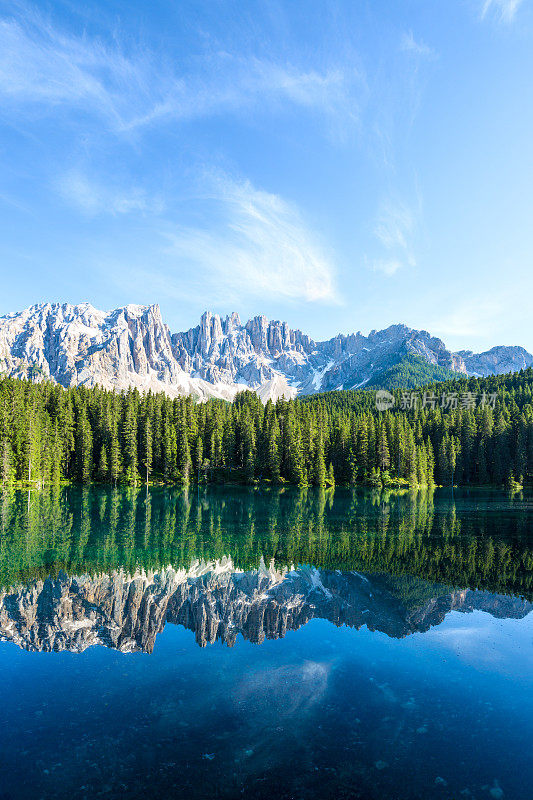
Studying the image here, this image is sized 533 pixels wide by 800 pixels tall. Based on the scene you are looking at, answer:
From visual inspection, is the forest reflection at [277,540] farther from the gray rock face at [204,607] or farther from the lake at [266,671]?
the gray rock face at [204,607]

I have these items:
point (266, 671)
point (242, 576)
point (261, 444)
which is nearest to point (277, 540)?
point (242, 576)

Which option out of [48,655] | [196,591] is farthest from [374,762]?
[196,591]

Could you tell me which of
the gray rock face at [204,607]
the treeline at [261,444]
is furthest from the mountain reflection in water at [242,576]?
the treeline at [261,444]

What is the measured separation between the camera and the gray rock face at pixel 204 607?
19359 mm

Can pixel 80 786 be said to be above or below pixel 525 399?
below

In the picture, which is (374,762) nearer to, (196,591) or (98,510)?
(196,591)

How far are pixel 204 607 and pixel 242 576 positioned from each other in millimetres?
5441

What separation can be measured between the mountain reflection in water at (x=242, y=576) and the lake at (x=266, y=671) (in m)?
0.15

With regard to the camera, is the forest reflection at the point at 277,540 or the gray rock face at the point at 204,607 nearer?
the gray rock face at the point at 204,607

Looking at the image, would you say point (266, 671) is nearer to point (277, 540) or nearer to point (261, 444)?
point (277, 540)

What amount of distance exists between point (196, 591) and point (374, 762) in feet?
49.9

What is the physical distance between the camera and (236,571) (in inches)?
1143

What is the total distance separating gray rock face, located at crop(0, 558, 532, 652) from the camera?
19359mm

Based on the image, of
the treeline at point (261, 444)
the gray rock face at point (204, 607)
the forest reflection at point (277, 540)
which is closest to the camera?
the gray rock face at point (204, 607)
